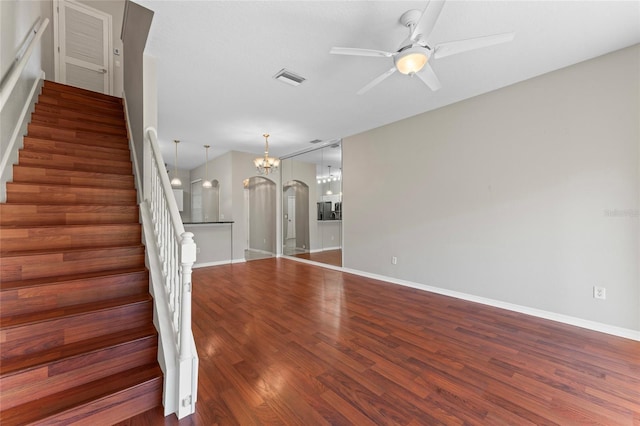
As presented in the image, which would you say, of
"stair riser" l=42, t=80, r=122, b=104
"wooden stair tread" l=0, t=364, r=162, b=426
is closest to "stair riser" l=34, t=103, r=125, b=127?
"stair riser" l=42, t=80, r=122, b=104

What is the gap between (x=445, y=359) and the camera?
217cm

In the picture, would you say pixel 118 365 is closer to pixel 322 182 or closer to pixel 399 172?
pixel 399 172

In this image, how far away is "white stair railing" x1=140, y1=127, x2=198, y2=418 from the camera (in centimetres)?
155

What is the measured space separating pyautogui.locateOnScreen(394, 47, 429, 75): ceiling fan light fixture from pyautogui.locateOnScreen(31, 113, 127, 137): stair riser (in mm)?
3581

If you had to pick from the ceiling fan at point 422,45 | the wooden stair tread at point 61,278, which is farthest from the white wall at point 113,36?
the ceiling fan at point 422,45

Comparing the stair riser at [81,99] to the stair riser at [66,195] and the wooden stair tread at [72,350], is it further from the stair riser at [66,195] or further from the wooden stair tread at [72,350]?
the wooden stair tread at [72,350]

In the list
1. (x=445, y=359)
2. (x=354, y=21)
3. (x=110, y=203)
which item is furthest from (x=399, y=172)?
(x=110, y=203)

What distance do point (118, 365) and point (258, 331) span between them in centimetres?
126

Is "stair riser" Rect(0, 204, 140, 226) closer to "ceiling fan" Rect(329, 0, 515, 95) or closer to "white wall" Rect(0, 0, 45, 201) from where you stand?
"white wall" Rect(0, 0, 45, 201)

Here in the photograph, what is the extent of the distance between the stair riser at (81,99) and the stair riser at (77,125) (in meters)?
0.64

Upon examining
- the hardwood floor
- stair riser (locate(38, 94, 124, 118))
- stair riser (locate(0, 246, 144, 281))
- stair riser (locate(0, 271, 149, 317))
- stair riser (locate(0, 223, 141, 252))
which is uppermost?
stair riser (locate(38, 94, 124, 118))

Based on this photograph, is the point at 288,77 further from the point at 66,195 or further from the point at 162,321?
the point at 162,321

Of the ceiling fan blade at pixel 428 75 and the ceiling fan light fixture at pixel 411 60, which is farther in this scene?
the ceiling fan blade at pixel 428 75

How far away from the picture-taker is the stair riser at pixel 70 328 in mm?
1438
